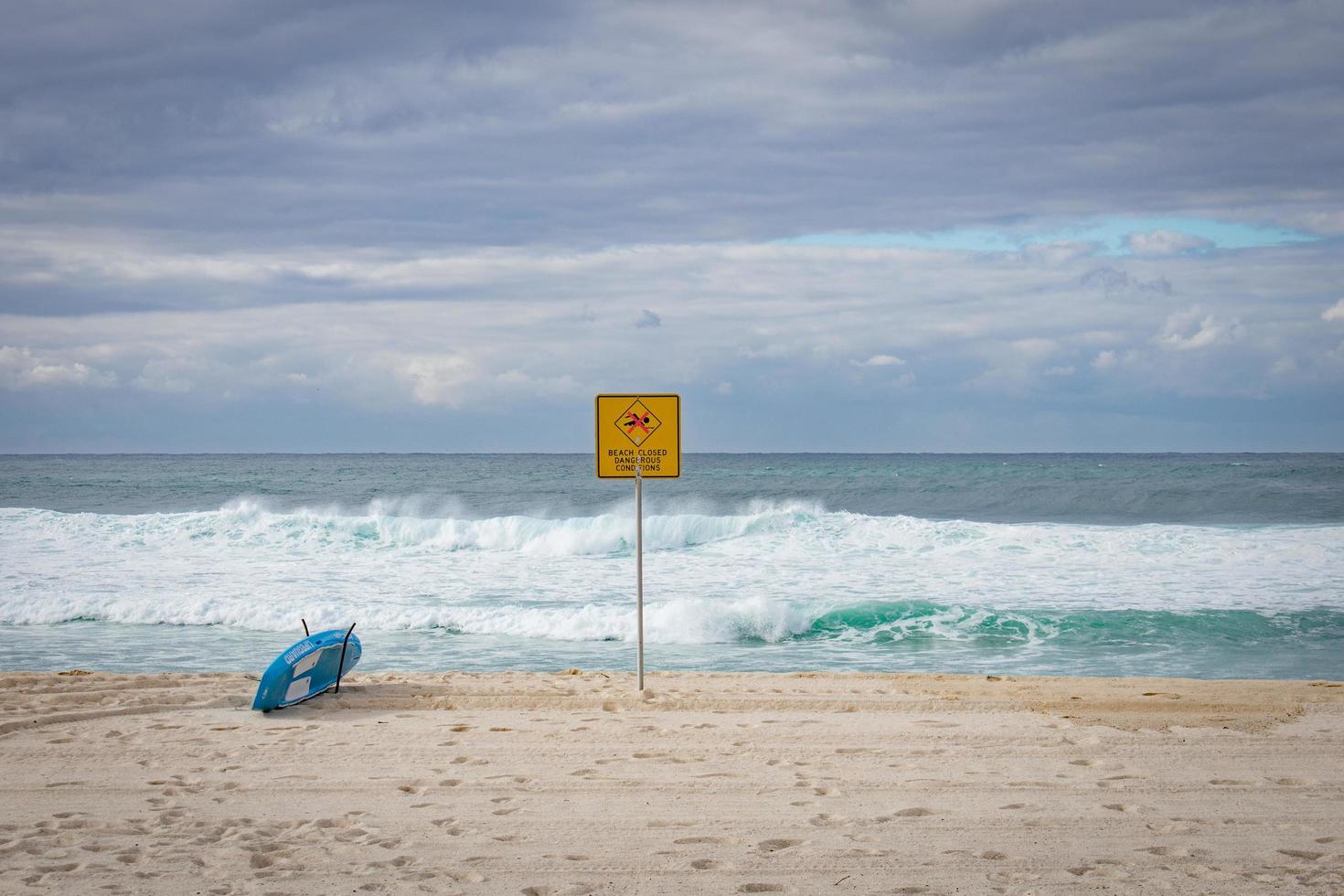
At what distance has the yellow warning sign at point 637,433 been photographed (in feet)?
29.0

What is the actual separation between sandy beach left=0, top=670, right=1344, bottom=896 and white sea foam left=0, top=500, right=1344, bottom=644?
5019 mm

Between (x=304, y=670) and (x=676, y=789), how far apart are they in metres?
3.94

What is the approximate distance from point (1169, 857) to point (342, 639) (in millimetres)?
6816

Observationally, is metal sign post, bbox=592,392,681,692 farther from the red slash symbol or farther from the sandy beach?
the sandy beach

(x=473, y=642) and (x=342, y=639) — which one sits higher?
(x=342, y=639)

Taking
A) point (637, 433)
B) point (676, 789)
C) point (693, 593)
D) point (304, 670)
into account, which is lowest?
point (693, 593)

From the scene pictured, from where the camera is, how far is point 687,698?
8.78 m

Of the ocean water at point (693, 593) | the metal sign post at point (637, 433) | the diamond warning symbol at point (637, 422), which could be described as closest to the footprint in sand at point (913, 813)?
the metal sign post at point (637, 433)

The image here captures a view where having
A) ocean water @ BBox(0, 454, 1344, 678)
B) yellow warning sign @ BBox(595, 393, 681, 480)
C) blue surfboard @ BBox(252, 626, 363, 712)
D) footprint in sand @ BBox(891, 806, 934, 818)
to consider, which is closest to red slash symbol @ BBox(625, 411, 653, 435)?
yellow warning sign @ BBox(595, 393, 681, 480)

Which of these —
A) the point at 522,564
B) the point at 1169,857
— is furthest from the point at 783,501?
the point at 1169,857

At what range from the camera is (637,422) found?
8922 mm

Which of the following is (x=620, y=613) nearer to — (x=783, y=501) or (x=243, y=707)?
(x=243, y=707)

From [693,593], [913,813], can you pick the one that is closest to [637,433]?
[913,813]

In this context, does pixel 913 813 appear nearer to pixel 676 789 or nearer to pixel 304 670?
pixel 676 789
